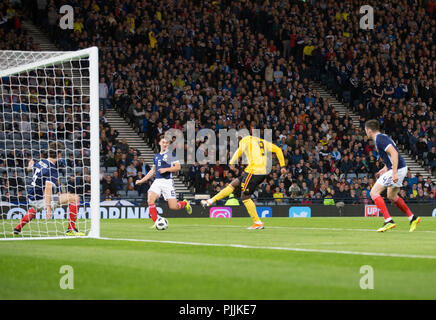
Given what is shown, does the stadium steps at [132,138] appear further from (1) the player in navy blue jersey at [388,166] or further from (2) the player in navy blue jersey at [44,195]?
(2) the player in navy blue jersey at [44,195]

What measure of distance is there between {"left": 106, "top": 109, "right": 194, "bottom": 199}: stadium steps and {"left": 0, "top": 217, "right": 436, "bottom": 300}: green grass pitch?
18.0 m

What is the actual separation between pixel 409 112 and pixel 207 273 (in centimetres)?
2951

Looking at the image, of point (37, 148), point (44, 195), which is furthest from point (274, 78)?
point (44, 195)

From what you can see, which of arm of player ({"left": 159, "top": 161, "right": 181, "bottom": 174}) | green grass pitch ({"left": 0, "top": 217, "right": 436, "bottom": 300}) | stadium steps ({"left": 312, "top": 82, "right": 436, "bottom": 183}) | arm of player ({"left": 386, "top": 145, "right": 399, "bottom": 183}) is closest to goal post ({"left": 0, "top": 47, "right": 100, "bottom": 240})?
arm of player ({"left": 159, "top": 161, "right": 181, "bottom": 174})

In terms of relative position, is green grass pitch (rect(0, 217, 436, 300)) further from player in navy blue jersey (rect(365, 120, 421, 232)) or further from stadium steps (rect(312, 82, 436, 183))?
stadium steps (rect(312, 82, 436, 183))

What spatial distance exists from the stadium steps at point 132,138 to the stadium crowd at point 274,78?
50 cm

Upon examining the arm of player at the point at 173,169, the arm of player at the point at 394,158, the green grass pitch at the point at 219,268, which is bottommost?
the green grass pitch at the point at 219,268

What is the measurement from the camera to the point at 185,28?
35.6 meters

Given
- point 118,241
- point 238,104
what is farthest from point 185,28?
point 118,241

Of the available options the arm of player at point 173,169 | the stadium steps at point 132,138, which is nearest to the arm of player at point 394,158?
the arm of player at point 173,169

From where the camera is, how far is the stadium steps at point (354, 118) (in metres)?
35.5

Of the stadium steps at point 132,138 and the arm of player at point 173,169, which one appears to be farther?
the stadium steps at point 132,138

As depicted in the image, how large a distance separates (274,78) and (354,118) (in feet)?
16.3
